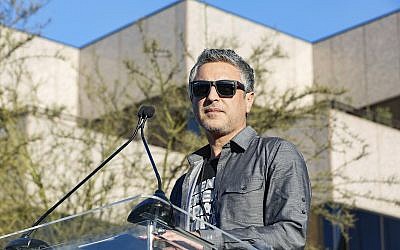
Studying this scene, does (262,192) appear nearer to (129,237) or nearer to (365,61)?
(129,237)

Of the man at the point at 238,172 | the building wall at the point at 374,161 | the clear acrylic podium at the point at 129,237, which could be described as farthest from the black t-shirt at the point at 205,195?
the building wall at the point at 374,161

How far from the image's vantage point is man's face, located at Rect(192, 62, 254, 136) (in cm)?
342

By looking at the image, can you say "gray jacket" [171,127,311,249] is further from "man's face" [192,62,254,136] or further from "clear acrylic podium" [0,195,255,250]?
"clear acrylic podium" [0,195,255,250]

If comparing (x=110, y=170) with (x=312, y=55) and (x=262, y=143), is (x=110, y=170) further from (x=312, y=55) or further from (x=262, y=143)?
(x=312, y=55)

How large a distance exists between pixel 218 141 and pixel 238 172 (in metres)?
0.21

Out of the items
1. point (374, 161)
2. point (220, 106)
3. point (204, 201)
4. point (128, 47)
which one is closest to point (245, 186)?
point (204, 201)

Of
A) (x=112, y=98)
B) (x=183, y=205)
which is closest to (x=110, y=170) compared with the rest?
(x=112, y=98)

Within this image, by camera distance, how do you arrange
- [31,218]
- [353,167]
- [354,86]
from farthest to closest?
[354,86]
[353,167]
[31,218]

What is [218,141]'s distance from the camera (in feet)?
11.6

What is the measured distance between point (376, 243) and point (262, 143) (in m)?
16.6

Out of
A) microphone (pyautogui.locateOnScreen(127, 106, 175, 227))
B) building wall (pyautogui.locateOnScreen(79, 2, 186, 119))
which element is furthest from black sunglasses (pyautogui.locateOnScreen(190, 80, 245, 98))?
building wall (pyautogui.locateOnScreen(79, 2, 186, 119))

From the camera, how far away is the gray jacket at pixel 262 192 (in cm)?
311

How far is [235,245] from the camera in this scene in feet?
9.36

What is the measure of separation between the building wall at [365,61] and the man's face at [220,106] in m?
19.0
